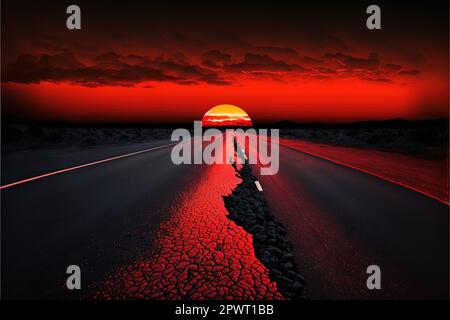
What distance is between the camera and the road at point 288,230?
287 cm

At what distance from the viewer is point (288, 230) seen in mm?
4172

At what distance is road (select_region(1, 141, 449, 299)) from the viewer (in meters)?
2.87

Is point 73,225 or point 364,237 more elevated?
point 73,225

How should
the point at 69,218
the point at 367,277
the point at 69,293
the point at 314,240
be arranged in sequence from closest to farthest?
the point at 69,293, the point at 367,277, the point at 314,240, the point at 69,218

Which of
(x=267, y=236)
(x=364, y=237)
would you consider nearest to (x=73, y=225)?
(x=267, y=236)

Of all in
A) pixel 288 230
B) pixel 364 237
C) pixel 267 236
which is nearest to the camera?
pixel 267 236

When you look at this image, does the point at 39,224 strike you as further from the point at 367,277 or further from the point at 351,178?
the point at 351,178

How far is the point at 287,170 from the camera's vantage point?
390 inches

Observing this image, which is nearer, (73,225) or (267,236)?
(267,236)

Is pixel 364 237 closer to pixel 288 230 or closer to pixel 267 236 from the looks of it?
pixel 288 230

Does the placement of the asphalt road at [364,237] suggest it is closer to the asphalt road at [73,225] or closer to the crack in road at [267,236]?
the crack in road at [267,236]
